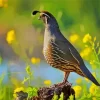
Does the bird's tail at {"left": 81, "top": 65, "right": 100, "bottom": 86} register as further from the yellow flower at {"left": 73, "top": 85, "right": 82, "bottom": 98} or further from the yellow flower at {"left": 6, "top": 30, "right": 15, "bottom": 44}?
the yellow flower at {"left": 6, "top": 30, "right": 15, "bottom": 44}

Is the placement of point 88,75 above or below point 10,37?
below

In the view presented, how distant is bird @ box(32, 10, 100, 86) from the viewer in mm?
3162

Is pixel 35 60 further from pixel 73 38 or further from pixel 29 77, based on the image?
pixel 73 38

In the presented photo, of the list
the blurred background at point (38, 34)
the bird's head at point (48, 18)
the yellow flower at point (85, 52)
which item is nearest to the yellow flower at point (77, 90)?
the blurred background at point (38, 34)

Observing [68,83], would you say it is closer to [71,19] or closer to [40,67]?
[40,67]

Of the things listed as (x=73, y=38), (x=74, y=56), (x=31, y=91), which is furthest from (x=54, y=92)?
(x=73, y=38)

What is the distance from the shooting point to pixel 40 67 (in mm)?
3205

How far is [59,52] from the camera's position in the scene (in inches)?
125

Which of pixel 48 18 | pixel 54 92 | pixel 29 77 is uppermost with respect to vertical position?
pixel 48 18

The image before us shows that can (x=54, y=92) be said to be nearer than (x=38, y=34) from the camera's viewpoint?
Yes

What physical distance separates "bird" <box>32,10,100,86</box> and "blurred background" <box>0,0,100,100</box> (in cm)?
3

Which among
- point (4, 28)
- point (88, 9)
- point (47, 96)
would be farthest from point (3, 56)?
point (88, 9)

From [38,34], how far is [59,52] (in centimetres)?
18

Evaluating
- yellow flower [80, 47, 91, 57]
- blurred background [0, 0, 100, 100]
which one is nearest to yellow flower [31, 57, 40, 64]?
blurred background [0, 0, 100, 100]
